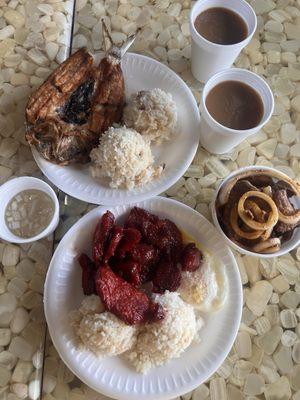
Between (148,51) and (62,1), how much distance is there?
0.33 meters

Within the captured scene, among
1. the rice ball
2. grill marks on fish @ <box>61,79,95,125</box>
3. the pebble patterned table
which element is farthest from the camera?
grill marks on fish @ <box>61,79,95,125</box>

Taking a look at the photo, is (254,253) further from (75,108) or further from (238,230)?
(75,108)

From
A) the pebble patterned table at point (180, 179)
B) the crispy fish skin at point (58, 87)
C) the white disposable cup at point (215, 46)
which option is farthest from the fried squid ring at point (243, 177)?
the crispy fish skin at point (58, 87)

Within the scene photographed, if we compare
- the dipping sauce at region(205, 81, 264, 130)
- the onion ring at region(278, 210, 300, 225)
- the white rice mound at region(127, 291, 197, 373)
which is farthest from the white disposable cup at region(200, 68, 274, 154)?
the white rice mound at region(127, 291, 197, 373)

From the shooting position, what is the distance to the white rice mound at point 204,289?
42.5 inches

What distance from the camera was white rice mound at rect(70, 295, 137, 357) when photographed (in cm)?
100

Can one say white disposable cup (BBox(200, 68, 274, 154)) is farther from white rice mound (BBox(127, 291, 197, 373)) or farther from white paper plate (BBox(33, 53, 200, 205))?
white rice mound (BBox(127, 291, 197, 373))

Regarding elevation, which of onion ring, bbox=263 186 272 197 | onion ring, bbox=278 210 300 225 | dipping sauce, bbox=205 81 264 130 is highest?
dipping sauce, bbox=205 81 264 130

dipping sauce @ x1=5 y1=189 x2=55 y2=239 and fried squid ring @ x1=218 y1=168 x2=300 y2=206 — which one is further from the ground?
fried squid ring @ x1=218 y1=168 x2=300 y2=206

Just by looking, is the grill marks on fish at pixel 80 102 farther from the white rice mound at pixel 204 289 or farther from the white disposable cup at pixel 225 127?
the white rice mound at pixel 204 289

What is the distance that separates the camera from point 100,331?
39.4 inches

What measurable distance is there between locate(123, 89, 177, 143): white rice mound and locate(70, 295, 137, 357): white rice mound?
48cm

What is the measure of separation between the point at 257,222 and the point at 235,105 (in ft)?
1.12

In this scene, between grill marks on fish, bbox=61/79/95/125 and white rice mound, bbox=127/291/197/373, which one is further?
grill marks on fish, bbox=61/79/95/125
